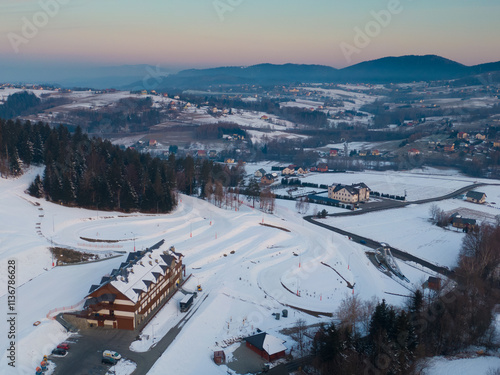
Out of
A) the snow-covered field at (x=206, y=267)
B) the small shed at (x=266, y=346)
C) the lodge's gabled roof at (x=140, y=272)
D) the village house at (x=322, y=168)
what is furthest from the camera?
the village house at (x=322, y=168)

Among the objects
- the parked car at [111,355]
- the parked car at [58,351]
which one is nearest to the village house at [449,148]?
the parked car at [111,355]

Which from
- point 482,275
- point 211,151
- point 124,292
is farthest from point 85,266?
point 211,151

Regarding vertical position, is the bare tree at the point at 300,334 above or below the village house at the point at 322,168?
above

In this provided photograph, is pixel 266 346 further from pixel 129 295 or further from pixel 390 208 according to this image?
pixel 390 208

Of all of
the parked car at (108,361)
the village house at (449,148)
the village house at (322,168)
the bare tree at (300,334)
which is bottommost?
the village house at (322,168)

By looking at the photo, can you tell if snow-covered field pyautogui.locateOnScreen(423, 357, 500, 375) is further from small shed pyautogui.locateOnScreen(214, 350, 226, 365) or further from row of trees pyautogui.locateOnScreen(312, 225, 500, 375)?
small shed pyautogui.locateOnScreen(214, 350, 226, 365)

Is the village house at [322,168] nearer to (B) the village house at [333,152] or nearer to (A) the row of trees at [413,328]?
(B) the village house at [333,152]

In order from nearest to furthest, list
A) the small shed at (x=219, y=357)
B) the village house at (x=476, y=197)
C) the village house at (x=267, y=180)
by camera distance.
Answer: the small shed at (x=219, y=357) → the village house at (x=476, y=197) → the village house at (x=267, y=180)
